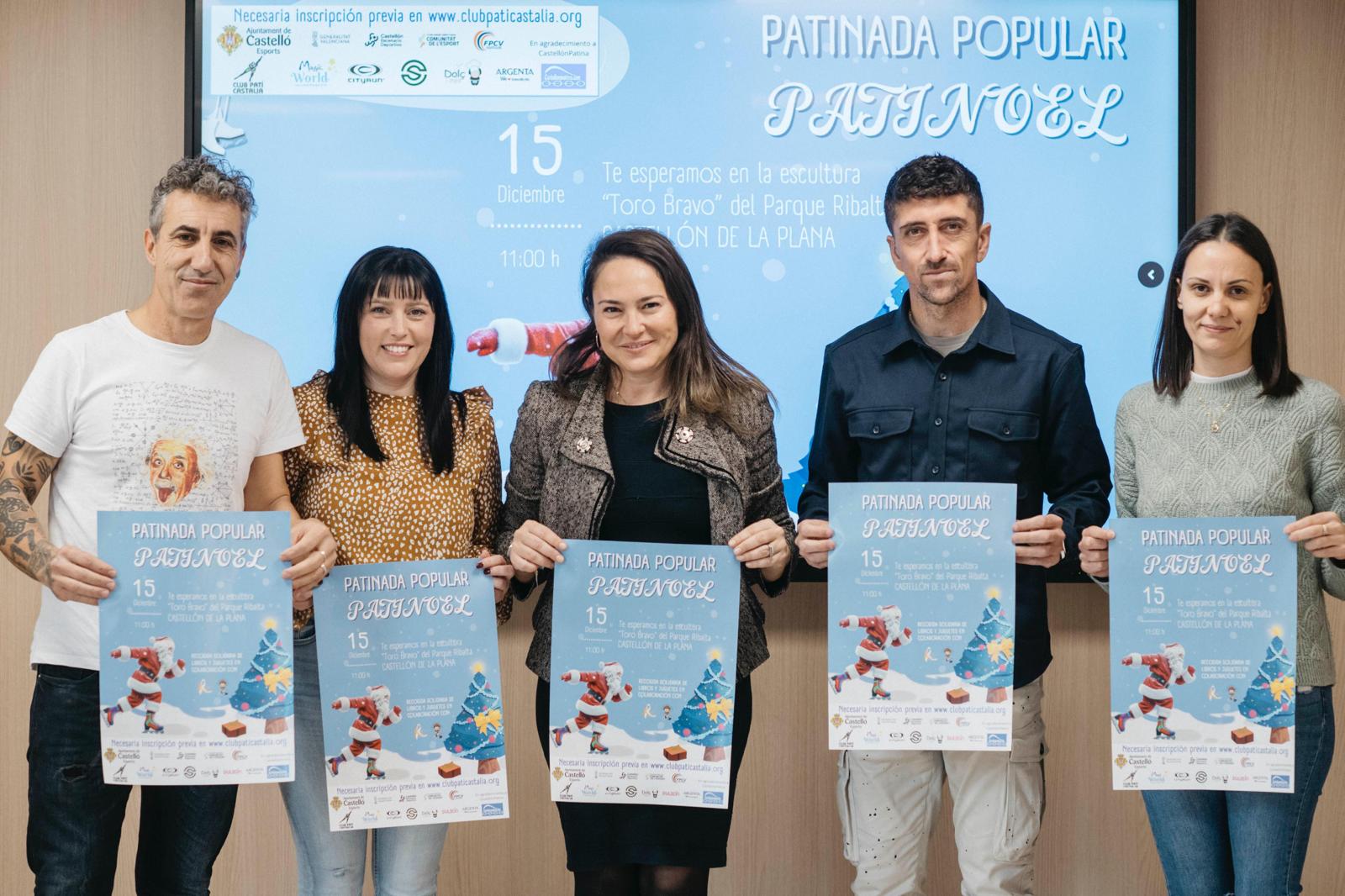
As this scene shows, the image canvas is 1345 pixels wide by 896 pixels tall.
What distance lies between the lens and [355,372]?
2.00 metres

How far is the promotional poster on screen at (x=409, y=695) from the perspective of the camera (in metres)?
1.92

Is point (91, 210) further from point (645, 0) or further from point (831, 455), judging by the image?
point (831, 455)

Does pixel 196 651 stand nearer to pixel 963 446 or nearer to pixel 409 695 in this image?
pixel 409 695

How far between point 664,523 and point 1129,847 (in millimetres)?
1857

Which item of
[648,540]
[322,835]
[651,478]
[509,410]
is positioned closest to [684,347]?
[651,478]

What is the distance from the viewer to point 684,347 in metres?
2.01

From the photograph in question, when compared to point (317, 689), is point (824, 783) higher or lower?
lower

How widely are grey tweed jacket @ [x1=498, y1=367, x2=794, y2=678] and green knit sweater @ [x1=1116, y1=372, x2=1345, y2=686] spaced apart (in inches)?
27.5

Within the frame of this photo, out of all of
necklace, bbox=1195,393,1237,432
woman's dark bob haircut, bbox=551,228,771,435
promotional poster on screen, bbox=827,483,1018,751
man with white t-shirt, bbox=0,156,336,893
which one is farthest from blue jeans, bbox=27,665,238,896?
necklace, bbox=1195,393,1237,432

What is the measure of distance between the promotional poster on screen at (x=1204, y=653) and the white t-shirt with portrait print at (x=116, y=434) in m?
1.59

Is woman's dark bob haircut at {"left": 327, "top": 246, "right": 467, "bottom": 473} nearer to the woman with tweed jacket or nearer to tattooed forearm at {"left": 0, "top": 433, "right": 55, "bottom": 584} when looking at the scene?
the woman with tweed jacket

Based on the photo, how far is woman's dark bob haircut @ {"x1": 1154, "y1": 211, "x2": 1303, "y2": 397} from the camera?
194 cm

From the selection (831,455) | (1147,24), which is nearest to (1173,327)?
(831,455)

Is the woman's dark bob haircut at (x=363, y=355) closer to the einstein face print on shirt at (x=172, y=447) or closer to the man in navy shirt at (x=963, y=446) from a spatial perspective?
the einstein face print on shirt at (x=172, y=447)
